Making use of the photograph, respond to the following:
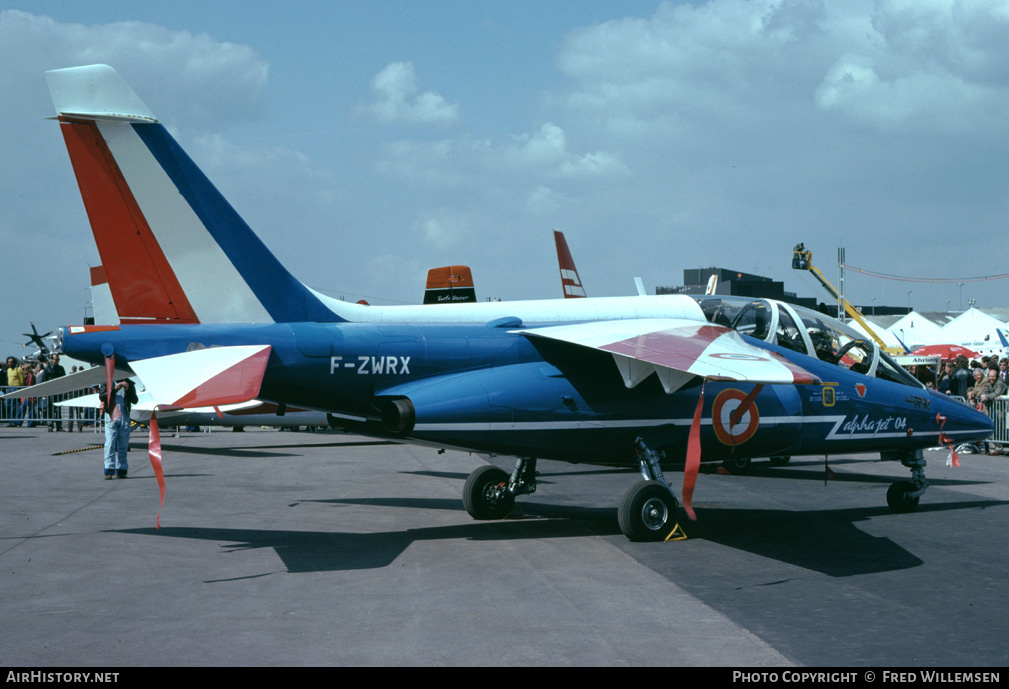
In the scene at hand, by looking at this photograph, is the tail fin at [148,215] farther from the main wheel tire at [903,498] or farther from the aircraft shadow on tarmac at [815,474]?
the aircraft shadow on tarmac at [815,474]

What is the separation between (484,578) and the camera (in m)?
8.38

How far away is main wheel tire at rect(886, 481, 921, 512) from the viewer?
41.2ft

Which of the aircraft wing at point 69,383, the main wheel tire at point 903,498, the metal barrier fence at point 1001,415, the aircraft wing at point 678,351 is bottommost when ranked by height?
the main wheel tire at point 903,498

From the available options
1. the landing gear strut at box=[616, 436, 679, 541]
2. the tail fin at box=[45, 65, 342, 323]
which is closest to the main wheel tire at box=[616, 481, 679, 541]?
the landing gear strut at box=[616, 436, 679, 541]

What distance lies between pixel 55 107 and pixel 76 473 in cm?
950

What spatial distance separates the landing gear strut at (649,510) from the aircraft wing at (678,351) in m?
1.17

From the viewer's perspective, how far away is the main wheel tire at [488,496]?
38.8 ft

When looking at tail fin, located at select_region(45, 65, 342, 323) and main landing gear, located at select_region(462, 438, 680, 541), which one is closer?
tail fin, located at select_region(45, 65, 342, 323)

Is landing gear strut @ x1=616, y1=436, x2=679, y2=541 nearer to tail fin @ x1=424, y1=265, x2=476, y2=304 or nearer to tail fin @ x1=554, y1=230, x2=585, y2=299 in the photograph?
tail fin @ x1=424, y1=265, x2=476, y2=304

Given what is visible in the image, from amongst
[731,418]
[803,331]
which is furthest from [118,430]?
[803,331]

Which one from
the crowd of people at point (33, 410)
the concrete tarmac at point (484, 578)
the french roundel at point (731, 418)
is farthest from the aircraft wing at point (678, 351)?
the crowd of people at point (33, 410)

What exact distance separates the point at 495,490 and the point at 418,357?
2454mm

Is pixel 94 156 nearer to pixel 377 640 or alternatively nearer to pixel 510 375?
pixel 510 375

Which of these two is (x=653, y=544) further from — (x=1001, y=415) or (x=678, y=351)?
(x=1001, y=415)
